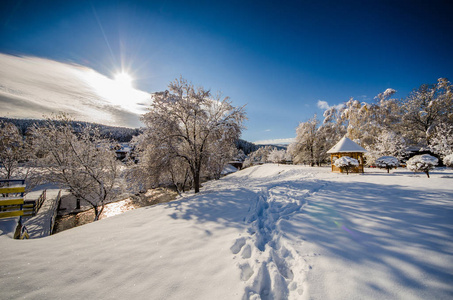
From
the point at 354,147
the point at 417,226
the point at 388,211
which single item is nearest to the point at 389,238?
the point at 417,226

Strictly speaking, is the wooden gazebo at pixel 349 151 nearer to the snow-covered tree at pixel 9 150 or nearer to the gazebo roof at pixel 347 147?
the gazebo roof at pixel 347 147

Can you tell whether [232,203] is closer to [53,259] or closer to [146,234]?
[146,234]

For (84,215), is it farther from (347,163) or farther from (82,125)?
(347,163)

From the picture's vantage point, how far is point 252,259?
10.0 ft

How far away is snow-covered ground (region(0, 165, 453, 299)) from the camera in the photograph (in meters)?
2.24

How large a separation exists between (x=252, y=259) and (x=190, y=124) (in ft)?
34.3

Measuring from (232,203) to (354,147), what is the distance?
689 inches

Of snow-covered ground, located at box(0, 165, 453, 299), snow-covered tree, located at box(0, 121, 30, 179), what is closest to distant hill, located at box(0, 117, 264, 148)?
snow-covered tree, located at box(0, 121, 30, 179)

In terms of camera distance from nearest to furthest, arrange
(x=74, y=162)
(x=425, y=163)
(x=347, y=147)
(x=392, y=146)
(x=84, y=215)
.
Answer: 1. (x=425, y=163)
2. (x=74, y=162)
3. (x=84, y=215)
4. (x=347, y=147)
5. (x=392, y=146)

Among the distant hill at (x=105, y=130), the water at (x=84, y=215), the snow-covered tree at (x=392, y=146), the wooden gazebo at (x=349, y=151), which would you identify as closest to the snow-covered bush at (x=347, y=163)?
the wooden gazebo at (x=349, y=151)

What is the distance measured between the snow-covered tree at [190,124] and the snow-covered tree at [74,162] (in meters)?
4.41

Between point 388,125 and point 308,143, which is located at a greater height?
point 388,125

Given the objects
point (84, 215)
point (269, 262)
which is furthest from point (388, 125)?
point (84, 215)

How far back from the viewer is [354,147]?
17.2 m
